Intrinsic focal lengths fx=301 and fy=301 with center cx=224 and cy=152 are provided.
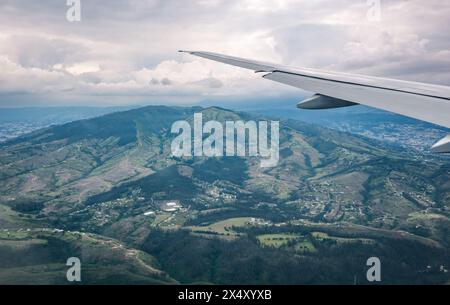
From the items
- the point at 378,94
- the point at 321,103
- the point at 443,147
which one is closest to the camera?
the point at 443,147

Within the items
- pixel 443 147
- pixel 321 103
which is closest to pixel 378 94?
pixel 321 103

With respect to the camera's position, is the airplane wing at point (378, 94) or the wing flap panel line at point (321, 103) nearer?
the airplane wing at point (378, 94)

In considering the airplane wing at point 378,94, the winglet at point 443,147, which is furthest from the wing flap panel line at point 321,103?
the winglet at point 443,147

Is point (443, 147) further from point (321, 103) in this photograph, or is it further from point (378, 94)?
point (321, 103)

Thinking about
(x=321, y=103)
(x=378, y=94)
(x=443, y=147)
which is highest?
(x=378, y=94)

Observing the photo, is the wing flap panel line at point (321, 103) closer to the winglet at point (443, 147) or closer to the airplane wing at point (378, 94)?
the airplane wing at point (378, 94)

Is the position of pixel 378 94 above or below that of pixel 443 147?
above

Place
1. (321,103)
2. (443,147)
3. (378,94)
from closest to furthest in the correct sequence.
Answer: (443,147) < (378,94) < (321,103)
